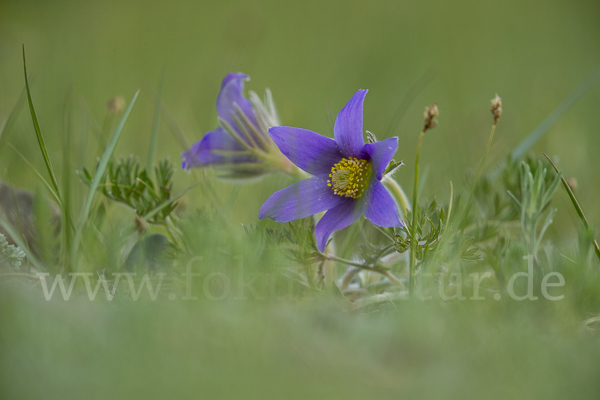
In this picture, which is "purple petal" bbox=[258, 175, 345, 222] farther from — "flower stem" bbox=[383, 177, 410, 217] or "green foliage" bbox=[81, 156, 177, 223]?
"green foliage" bbox=[81, 156, 177, 223]

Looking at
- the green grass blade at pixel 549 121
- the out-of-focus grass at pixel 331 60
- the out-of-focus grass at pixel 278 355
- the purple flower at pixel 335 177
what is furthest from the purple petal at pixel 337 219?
the out-of-focus grass at pixel 331 60

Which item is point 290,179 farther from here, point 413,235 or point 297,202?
Answer: point 413,235

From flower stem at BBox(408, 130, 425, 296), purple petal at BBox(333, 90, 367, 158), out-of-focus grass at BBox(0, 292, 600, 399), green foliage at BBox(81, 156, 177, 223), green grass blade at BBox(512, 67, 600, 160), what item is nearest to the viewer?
out-of-focus grass at BBox(0, 292, 600, 399)

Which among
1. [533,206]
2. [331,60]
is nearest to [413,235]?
[533,206]

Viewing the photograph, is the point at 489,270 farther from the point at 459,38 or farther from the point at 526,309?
the point at 459,38

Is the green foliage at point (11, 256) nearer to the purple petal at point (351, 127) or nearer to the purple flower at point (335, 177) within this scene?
the purple flower at point (335, 177)

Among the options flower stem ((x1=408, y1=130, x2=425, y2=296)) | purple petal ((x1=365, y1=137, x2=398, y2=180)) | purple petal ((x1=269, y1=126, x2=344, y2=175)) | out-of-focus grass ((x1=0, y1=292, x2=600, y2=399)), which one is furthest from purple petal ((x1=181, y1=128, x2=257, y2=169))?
out-of-focus grass ((x1=0, y1=292, x2=600, y2=399))
